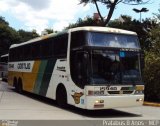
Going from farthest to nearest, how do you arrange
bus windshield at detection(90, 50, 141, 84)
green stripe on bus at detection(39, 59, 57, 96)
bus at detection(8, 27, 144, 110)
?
green stripe on bus at detection(39, 59, 57, 96)
bus windshield at detection(90, 50, 141, 84)
bus at detection(8, 27, 144, 110)

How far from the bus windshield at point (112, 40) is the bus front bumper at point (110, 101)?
1.96 meters

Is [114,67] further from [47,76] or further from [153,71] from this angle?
[153,71]

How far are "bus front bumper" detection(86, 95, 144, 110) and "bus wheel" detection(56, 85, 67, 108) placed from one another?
8.78 ft

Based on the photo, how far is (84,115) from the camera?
16109 millimetres

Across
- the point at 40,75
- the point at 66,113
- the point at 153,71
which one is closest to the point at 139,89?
the point at 66,113

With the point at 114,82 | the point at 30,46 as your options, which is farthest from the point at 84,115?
the point at 30,46

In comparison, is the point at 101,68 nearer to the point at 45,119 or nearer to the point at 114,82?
the point at 114,82

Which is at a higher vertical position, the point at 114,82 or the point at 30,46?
the point at 30,46

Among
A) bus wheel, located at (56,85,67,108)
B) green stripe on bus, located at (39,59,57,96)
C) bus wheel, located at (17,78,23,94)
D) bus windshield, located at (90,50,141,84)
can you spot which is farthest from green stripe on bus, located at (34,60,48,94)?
bus windshield, located at (90,50,141,84)

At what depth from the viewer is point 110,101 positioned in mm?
15375

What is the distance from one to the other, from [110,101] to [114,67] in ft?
4.25

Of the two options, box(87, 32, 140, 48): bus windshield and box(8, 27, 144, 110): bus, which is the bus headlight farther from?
box(87, 32, 140, 48): bus windshield

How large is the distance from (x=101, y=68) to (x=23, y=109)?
13.5 ft

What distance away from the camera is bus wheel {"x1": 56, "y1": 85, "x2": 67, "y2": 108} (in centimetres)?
1786
